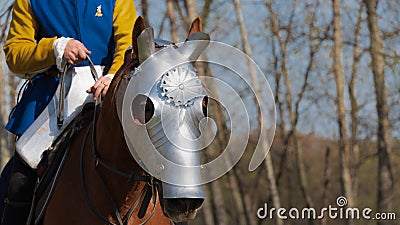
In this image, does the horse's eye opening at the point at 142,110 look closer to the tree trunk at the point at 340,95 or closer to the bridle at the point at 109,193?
the bridle at the point at 109,193

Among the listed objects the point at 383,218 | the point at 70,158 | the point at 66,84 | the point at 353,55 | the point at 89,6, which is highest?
the point at 89,6

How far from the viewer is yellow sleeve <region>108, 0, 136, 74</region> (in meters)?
6.28

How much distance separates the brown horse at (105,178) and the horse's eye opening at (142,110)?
0.24 m

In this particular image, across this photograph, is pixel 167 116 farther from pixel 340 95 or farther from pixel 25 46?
pixel 340 95

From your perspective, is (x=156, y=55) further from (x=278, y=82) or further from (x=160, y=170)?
(x=278, y=82)

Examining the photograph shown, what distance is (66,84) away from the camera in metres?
6.19

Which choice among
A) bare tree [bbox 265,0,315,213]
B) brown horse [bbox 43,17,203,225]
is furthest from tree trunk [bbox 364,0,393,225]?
brown horse [bbox 43,17,203,225]

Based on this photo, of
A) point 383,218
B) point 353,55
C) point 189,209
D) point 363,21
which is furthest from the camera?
point 353,55

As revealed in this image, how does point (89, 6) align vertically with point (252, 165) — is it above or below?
above

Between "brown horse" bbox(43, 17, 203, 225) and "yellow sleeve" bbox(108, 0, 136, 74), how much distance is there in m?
0.77

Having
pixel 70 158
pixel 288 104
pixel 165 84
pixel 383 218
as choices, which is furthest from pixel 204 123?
pixel 288 104

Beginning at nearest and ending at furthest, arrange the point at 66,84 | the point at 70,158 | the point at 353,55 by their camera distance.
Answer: the point at 70,158 < the point at 66,84 < the point at 353,55

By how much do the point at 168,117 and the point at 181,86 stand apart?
0.69 ft

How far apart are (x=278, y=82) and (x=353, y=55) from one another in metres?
3.35
